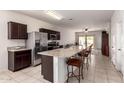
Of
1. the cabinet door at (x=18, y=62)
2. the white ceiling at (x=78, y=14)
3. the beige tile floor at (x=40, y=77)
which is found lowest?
the beige tile floor at (x=40, y=77)

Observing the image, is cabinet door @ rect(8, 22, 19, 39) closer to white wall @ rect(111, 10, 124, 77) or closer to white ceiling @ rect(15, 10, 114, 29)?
white ceiling @ rect(15, 10, 114, 29)

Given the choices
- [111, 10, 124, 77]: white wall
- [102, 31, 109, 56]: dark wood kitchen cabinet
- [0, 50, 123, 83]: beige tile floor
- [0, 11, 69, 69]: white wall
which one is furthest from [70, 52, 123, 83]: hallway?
[102, 31, 109, 56]: dark wood kitchen cabinet

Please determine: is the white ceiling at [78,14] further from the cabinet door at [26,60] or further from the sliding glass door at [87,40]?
the sliding glass door at [87,40]

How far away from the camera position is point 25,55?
13.2ft

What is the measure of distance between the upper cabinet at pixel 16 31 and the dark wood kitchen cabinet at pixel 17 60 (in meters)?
0.72

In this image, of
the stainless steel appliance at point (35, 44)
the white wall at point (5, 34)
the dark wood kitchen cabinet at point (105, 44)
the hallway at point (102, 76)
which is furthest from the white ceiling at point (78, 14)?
the hallway at point (102, 76)

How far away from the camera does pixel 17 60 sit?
367cm

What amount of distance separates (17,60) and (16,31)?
4.19 feet

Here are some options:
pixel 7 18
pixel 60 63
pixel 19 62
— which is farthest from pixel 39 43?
pixel 60 63

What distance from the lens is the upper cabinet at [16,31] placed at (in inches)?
145

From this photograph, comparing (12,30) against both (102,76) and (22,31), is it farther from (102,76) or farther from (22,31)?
(102,76)

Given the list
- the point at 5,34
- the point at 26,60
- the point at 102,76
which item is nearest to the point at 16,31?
the point at 5,34
